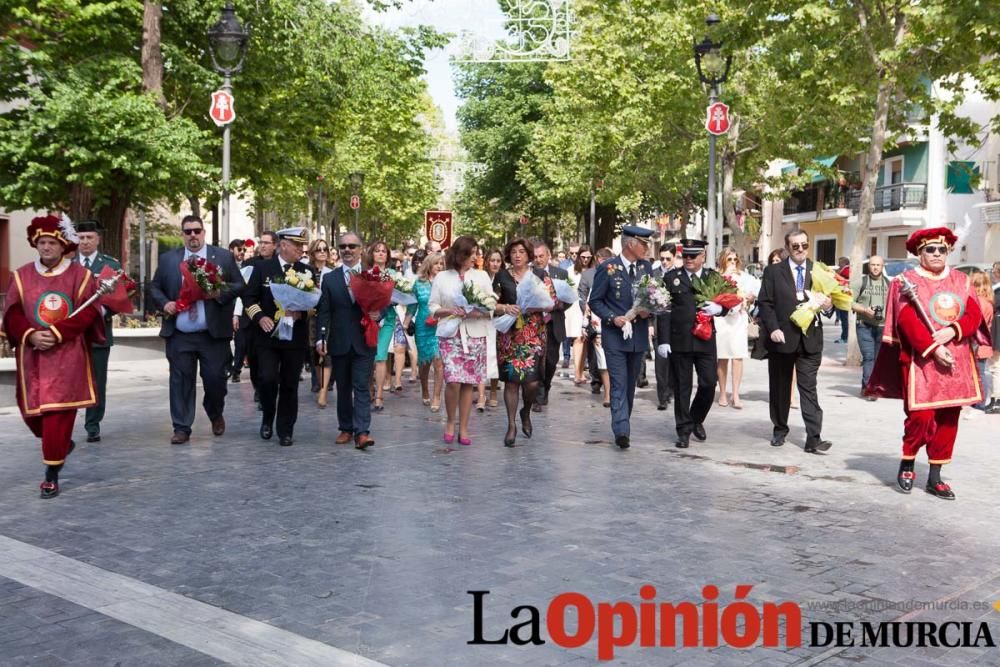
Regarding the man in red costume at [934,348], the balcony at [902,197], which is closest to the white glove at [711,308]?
the man in red costume at [934,348]

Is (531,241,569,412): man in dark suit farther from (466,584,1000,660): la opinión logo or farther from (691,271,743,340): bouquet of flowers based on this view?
(466,584,1000,660): la opinión logo

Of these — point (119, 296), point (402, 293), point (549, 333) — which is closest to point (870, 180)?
point (549, 333)

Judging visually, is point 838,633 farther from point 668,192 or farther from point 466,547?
point 668,192

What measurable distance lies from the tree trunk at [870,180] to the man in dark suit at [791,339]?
878cm

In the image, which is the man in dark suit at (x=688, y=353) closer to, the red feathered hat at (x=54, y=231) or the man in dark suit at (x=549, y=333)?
the man in dark suit at (x=549, y=333)

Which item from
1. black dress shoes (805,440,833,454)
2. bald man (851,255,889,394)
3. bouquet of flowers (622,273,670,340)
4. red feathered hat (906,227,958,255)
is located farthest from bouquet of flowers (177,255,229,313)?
bald man (851,255,889,394)

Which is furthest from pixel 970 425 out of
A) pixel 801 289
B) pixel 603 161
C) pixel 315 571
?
pixel 603 161

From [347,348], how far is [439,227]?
42.2 ft

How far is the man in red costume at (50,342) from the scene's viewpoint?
817cm

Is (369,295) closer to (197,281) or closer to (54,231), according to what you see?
(197,281)

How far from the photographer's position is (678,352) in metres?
11.0

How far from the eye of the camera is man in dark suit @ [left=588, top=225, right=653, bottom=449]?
1056cm

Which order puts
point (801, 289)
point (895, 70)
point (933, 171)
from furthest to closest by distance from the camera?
1. point (933, 171)
2. point (895, 70)
3. point (801, 289)

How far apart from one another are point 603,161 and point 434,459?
28580mm
